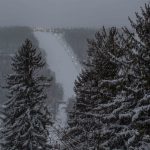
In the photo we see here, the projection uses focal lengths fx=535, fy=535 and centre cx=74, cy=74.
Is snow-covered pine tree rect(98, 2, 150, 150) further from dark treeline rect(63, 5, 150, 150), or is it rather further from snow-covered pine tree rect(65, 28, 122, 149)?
snow-covered pine tree rect(65, 28, 122, 149)

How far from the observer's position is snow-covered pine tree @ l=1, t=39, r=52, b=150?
989 inches

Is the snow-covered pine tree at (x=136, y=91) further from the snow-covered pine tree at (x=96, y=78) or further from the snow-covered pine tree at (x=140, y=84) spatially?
the snow-covered pine tree at (x=96, y=78)

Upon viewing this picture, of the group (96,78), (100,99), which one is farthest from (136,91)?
(96,78)

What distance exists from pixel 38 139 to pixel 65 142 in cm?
1047

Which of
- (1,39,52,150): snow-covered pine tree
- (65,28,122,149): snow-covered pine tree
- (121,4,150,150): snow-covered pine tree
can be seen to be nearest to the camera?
(121,4,150,150): snow-covered pine tree

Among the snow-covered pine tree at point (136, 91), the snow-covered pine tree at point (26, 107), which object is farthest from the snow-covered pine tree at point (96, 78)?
the snow-covered pine tree at point (26, 107)

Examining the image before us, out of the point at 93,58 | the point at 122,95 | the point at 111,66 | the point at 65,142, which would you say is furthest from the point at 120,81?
the point at 93,58

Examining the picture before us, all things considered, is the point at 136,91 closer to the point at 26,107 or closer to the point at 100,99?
the point at 100,99

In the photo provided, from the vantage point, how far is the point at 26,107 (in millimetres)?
25281

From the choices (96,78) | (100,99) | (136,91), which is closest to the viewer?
(136,91)

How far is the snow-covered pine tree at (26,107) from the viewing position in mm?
25109

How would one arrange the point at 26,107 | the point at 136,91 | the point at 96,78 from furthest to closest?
the point at 26,107 < the point at 96,78 < the point at 136,91

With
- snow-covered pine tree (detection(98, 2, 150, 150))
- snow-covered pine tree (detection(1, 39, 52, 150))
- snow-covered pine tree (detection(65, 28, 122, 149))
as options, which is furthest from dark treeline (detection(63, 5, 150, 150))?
snow-covered pine tree (detection(1, 39, 52, 150))

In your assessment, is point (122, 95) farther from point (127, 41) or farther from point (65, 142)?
point (65, 142)
